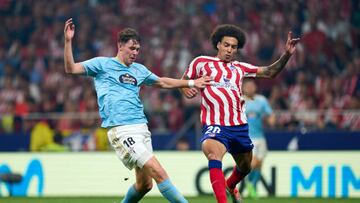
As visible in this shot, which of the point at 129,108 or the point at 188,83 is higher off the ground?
the point at 188,83

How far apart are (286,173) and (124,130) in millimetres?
7451

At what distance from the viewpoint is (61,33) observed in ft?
78.9

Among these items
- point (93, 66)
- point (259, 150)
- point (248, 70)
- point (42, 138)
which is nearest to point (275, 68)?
point (248, 70)

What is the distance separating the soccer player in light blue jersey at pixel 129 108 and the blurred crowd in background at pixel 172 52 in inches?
346

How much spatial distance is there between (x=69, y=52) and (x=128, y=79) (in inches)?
37.6

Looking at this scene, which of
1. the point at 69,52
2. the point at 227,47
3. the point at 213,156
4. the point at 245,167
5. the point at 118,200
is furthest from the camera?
the point at 118,200

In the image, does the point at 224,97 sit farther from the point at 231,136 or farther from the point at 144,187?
the point at 144,187

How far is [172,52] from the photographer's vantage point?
2220 cm

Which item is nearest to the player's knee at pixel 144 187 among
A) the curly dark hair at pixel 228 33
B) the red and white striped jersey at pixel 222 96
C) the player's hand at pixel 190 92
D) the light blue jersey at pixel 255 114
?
the red and white striped jersey at pixel 222 96

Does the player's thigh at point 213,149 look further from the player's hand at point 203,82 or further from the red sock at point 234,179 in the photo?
the red sock at point 234,179

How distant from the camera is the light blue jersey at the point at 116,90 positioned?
10438 millimetres

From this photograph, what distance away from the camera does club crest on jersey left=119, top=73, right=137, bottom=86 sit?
10.6m

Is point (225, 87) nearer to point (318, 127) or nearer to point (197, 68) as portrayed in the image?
point (197, 68)

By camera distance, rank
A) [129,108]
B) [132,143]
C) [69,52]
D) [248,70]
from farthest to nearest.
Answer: [248,70] < [129,108] < [132,143] < [69,52]
